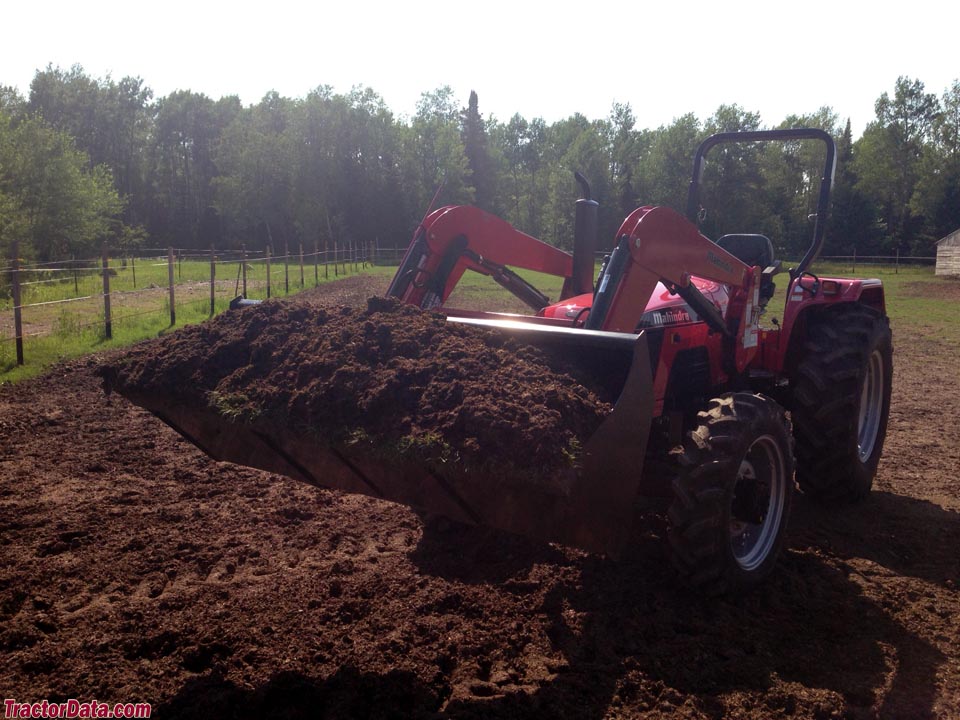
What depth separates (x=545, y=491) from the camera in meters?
3.01

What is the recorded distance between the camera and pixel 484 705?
2.95m

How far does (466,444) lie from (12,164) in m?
36.2

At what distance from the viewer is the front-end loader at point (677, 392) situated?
3.27m

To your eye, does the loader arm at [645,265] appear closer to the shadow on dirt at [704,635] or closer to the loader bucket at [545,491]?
the loader bucket at [545,491]

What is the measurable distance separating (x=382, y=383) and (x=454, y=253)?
6.70ft

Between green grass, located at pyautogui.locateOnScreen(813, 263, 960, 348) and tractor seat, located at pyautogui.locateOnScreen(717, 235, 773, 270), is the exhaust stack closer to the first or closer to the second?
tractor seat, located at pyautogui.locateOnScreen(717, 235, 773, 270)

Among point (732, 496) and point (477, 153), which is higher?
point (477, 153)

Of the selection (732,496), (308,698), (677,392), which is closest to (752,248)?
(677,392)

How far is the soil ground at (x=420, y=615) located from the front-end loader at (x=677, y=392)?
36 cm

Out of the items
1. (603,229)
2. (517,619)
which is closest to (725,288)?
(517,619)

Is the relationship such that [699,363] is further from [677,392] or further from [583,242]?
[583,242]

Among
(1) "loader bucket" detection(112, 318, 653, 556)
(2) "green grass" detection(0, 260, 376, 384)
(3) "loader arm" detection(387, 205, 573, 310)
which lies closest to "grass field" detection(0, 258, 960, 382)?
(2) "green grass" detection(0, 260, 376, 384)

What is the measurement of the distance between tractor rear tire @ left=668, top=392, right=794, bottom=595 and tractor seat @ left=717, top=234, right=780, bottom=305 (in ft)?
5.35

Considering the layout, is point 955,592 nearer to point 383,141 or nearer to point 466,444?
point 466,444
